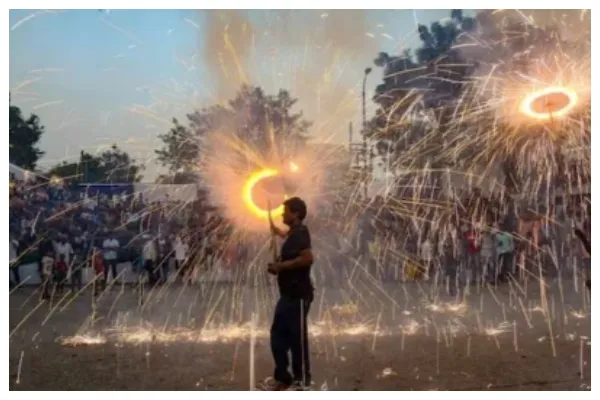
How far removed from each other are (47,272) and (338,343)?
1995 millimetres

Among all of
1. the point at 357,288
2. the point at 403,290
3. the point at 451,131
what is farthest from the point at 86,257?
the point at 451,131

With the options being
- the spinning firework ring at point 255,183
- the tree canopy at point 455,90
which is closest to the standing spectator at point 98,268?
the spinning firework ring at point 255,183

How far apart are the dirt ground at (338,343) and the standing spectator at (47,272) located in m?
0.07

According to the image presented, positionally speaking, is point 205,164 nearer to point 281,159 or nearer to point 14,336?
point 281,159

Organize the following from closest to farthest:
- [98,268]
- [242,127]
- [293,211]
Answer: [293,211] → [98,268] → [242,127]

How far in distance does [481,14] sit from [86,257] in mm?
3055

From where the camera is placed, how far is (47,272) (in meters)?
5.26

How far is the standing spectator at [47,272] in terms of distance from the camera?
17.1 ft

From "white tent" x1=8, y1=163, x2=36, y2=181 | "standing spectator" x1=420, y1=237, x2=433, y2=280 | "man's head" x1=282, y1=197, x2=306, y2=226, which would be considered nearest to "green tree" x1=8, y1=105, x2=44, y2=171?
"white tent" x1=8, y1=163, x2=36, y2=181

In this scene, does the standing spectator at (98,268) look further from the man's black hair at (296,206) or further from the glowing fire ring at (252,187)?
the man's black hair at (296,206)

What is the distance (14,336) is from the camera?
16.7ft

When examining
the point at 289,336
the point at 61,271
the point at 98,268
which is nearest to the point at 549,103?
the point at 289,336

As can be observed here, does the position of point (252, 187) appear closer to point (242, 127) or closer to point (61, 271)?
point (242, 127)

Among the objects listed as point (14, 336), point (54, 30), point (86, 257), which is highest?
point (54, 30)
